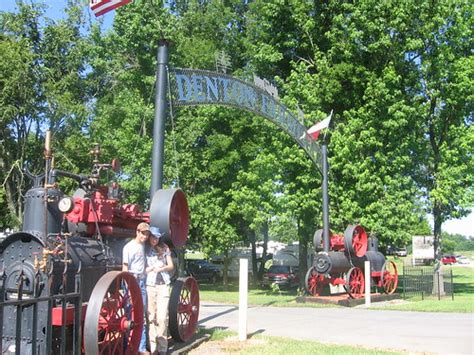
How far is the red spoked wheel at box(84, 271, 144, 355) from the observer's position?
6.09m

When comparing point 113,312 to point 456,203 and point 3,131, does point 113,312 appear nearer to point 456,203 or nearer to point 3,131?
point 456,203

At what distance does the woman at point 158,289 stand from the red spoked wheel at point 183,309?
0.61 m

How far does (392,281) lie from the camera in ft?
66.9

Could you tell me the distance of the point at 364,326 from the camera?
11.5m

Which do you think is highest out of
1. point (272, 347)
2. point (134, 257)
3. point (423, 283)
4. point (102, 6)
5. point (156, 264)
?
point (102, 6)

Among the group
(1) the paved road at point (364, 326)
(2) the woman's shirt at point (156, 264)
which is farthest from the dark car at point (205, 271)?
(2) the woman's shirt at point (156, 264)

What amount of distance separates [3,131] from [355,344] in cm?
2195

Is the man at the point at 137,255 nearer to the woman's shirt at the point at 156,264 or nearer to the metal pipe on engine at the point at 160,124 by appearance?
the woman's shirt at the point at 156,264

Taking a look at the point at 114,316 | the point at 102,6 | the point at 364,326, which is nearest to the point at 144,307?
the point at 114,316

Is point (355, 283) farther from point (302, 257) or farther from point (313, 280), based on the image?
point (302, 257)

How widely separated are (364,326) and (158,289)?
5406 millimetres

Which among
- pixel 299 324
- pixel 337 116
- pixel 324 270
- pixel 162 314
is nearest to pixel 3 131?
pixel 337 116

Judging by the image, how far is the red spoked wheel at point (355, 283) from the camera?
17603 millimetres

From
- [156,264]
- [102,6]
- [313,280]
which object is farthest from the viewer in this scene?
[313,280]
